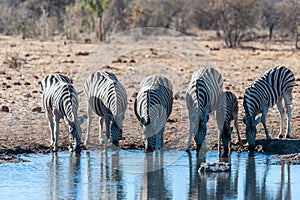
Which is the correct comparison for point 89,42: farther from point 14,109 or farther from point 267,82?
point 267,82

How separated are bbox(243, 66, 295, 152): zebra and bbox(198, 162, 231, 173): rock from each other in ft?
3.61

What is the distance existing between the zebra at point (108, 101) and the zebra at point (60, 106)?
447 millimetres

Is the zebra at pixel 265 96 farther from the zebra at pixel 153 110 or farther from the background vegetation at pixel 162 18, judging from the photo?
the background vegetation at pixel 162 18

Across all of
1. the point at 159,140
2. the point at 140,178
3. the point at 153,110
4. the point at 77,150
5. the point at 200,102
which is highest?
the point at 200,102

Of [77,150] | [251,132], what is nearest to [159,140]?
[77,150]

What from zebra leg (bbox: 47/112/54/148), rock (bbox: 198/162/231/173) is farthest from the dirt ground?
rock (bbox: 198/162/231/173)

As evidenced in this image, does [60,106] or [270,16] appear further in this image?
[270,16]

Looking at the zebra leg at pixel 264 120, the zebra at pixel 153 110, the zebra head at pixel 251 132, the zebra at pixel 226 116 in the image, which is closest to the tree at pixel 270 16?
the zebra leg at pixel 264 120

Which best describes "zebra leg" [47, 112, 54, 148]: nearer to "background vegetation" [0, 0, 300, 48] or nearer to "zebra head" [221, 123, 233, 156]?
"zebra head" [221, 123, 233, 156]

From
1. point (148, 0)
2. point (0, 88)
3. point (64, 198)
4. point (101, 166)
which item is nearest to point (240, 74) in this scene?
point (0, 88)

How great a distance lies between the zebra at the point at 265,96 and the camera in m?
10.5

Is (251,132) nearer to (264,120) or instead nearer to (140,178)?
(264,120)

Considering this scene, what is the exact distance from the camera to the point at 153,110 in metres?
10.2

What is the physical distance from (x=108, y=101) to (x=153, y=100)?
75 centimetres
